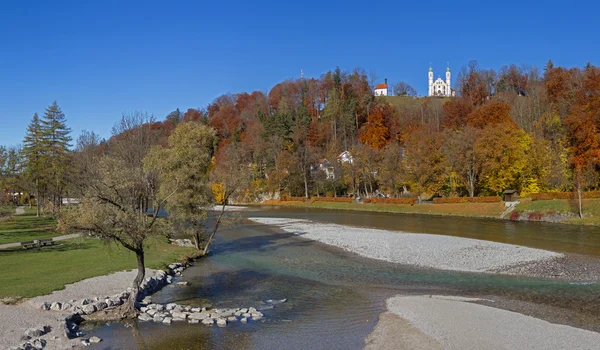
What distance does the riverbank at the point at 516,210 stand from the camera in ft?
165

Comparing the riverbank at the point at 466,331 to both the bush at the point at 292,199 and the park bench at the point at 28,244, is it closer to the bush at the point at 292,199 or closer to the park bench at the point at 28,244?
the park bench at the point at 28,244

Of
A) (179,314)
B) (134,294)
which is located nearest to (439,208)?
(179,314)

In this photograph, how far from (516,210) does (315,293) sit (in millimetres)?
44286

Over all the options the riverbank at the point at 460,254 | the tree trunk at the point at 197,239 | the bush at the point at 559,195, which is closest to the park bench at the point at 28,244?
the tree trunk at the point at 197,239

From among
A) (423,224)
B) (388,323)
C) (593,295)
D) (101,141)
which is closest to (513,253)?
(593,295)

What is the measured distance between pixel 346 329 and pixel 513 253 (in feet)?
63.3

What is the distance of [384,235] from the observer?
141ft

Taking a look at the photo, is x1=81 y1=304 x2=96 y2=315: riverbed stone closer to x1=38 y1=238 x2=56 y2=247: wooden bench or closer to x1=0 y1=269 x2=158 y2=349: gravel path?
x1=0 y1=269 x2=158 y2=349: gravel path

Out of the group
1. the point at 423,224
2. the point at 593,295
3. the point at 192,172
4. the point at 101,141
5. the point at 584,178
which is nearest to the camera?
the point at 593,295

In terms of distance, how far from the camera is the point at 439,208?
224 ft

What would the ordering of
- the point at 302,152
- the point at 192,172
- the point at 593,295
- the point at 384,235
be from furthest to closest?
the point at 302,152, the point at 384,235, the point at 192,172, the point at 593,295

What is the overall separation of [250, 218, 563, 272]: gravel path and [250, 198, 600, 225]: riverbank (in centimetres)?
2042

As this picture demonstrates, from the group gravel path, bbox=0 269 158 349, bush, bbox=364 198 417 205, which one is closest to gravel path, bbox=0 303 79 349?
gravel path, bbox=0 269 158 349

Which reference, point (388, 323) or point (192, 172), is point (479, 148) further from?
point (388, 323)
